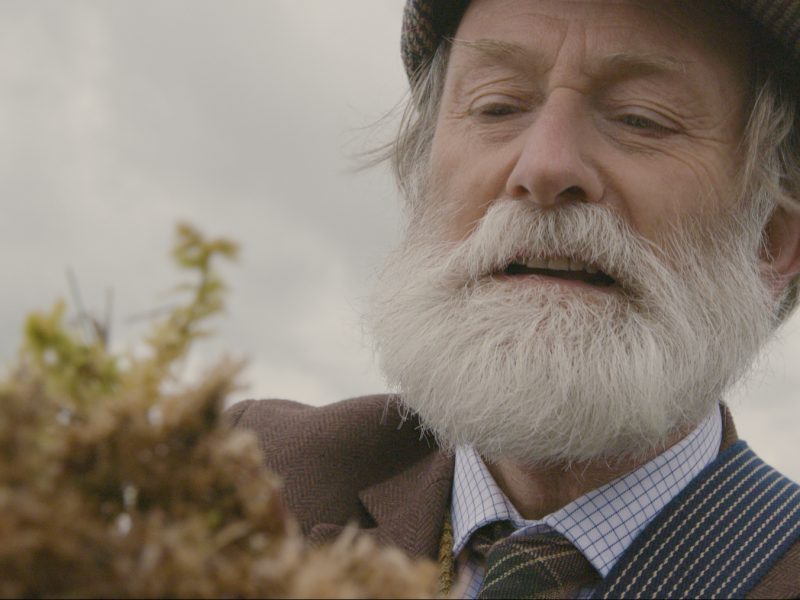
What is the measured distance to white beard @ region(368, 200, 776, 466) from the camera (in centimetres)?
220

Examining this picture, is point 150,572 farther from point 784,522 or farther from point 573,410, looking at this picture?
point 784,522

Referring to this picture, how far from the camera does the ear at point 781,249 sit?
279cm

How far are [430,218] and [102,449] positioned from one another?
2163mm

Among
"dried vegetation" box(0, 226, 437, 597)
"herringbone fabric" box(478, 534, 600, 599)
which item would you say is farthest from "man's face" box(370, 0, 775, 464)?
"dried vegetation" box(0, 226, 437, 597)

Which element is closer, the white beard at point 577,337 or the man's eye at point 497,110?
the white beard at point 577,337

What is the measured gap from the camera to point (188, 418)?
0.71m

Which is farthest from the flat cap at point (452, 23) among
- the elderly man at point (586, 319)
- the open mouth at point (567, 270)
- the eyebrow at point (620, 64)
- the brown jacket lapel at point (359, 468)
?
the brown jacket lapel at point (359, 468)

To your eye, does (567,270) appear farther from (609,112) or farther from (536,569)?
(536,569)

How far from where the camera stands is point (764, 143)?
268cm

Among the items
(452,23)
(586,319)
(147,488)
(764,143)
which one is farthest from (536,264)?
(147,488)

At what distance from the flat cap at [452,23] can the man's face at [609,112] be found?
88 mm

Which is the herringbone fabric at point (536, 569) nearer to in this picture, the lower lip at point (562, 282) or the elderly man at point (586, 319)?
the elderly man at point (586, 319)

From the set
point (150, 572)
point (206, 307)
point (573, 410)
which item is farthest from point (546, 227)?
point (150, 572)

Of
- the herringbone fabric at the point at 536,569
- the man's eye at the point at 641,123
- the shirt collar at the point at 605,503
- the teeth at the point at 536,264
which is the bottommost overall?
the herringbone fabric at the point at 536,569
